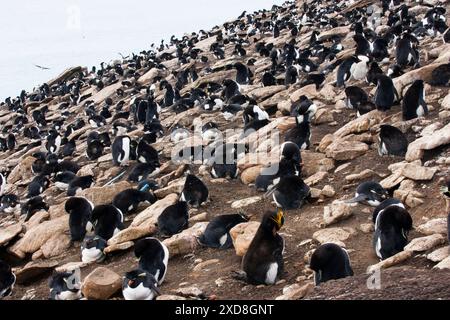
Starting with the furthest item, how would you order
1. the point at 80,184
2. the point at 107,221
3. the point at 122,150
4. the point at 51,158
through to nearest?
the point at 51,158
the point at 122,150
the point at 80,184
the point at 107,221

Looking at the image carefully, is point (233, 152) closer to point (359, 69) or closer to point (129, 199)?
point (129, 199)

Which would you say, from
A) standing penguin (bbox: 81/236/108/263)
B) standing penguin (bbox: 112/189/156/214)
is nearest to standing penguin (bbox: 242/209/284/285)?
standing penguin (bbox: 81/236/108/263)

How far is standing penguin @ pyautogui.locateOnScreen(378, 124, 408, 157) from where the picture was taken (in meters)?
8.06

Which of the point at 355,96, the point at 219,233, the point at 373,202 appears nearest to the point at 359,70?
the point at 355,96

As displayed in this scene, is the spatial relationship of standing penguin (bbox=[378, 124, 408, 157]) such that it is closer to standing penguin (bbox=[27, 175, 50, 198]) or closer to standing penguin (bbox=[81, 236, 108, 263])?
standing penguin (bbox=[81, 236, 108, 263])

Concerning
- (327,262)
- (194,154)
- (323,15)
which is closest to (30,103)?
(323,15)

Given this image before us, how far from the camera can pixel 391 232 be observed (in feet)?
18.6

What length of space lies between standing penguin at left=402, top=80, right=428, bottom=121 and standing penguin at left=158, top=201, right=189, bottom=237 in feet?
13.3

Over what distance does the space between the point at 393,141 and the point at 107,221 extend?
172 inches

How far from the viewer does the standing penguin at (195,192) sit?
8594 millimetres

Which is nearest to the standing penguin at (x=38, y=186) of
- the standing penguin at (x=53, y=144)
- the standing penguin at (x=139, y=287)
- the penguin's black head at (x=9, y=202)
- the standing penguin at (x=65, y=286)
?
Answer: the penguin's black head at (x=9, y=202)

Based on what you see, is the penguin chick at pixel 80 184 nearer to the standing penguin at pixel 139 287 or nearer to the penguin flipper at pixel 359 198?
the standing penguin at pixel 139 287

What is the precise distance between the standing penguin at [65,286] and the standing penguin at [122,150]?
5.59 meters
